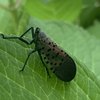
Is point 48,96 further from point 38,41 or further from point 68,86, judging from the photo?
point 38,41

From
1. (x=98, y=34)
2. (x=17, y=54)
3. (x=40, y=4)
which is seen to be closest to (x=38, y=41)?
(x=17, y=54)

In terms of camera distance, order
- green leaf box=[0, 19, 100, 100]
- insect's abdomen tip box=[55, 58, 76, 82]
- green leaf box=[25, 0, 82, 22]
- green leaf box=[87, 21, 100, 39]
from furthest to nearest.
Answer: green leaf box=[87, 21, 100, 39] → green leaf box=[25, 0, 82, 22] → insect's abdomen tip box=[55, 58, 76, 82] → green leaf box=[0, 19, 100, 100]

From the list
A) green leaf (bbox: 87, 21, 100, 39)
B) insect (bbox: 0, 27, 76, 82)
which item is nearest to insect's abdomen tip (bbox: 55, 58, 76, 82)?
insect (bbox: 0, 27, 76, 82)

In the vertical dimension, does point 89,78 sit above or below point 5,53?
above

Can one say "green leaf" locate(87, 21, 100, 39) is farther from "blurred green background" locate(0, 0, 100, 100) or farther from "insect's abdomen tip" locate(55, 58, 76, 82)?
"insect's abdomen tip" locate(55, 58, 76, 82)

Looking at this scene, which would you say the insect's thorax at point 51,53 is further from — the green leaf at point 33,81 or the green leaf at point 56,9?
the green leaf at point 56,9

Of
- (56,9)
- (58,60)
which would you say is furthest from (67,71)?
(56,9)

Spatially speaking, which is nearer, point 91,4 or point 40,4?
point 40,4
